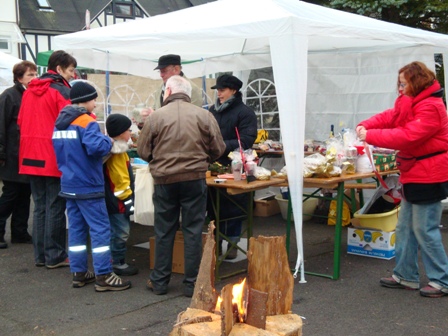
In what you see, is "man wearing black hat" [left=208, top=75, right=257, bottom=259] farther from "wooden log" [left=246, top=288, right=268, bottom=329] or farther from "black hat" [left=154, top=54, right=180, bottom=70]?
"wooden log" [left=246, top=288, right=268, bottom=329]

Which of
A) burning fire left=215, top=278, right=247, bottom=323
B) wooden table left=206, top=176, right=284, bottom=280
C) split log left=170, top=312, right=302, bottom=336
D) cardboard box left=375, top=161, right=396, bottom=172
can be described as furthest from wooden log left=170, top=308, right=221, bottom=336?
cardboard box left=375, top=161, right=396, bottom=172

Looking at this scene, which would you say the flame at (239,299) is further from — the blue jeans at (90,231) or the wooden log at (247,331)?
the blue jeans at (90,231)

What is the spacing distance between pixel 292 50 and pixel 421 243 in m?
1.84

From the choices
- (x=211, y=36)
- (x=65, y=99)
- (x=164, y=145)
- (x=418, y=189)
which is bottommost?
(x=418, y=189)

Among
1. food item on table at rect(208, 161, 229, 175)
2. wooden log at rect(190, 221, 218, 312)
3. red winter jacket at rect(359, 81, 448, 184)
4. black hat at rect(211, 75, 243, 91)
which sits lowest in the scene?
wooden log at rect(190, 221, 218, 312)

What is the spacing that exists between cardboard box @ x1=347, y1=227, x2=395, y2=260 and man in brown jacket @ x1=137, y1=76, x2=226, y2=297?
6.82 feet

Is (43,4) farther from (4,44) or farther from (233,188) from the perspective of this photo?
(233,188)

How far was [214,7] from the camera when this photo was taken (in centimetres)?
620

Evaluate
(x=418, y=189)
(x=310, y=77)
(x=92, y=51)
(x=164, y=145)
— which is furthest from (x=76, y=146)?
(x=310, y=77)

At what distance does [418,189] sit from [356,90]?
3872mm

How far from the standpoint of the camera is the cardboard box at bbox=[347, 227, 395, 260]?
607cm

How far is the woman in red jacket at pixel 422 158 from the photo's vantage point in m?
4.64

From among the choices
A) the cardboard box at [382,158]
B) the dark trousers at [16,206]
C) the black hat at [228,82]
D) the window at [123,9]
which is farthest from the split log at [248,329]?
the window at [123,9]

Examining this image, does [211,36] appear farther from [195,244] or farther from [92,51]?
[92,51]
